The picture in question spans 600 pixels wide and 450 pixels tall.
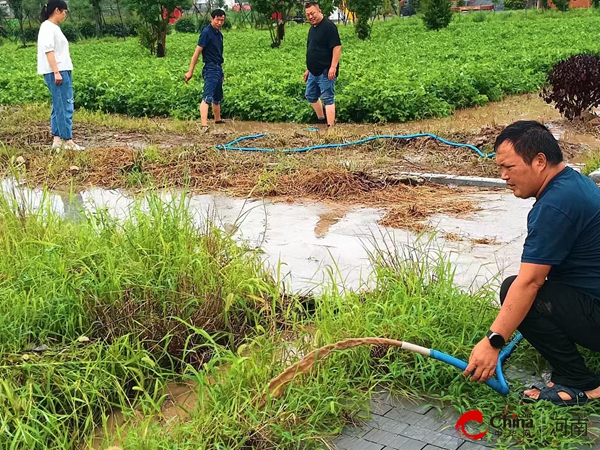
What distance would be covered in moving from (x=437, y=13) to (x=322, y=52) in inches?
1010

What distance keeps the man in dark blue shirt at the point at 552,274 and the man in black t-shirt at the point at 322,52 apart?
23.3 ft

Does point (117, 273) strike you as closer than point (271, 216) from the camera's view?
Yes

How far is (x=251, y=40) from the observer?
33.3 m

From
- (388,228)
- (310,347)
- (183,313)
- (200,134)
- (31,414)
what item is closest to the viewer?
(31,414)

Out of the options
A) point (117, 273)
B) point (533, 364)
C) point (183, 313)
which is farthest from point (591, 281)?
point (117, 273)

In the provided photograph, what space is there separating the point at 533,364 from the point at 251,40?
103ft

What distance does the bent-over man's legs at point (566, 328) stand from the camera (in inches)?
122

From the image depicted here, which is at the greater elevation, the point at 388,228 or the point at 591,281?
the point at 591,281

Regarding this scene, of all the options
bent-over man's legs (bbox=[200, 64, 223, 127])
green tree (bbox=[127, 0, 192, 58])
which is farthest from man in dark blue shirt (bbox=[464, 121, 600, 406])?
green tree (bbox=[127, 0, 192, 58])

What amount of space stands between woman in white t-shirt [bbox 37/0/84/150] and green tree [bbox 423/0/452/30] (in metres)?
27.3

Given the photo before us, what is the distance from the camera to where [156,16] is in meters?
26.7

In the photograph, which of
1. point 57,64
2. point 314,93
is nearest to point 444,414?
point 57,64

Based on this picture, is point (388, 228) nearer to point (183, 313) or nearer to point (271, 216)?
point (271, 216)

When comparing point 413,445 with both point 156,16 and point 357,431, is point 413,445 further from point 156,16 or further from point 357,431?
point 156,16
